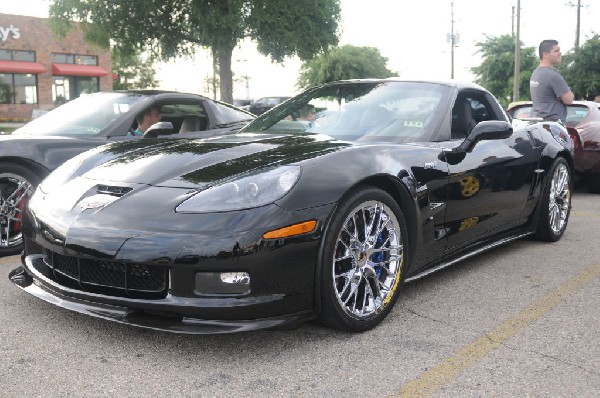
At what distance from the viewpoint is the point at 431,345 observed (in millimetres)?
3012

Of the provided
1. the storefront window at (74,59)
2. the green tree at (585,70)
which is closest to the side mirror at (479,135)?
the green tree at (585,70)

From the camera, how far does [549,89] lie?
23.7 ft

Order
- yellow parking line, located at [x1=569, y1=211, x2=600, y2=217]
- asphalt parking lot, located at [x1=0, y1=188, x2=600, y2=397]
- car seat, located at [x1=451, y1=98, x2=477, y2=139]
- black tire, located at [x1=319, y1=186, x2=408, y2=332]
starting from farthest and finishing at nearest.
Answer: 1. yellow parking line, located at [x1=569, y1=211, x2=600, y2=217]
2. car seat, located at [x1=451, y1=98, x2=477, y2=139]
3. black tire, located at [x1=319, y1=186, x2=408, y2=332]
4. asphalt parking lot, located at [x1=0, y1=188, x2=600, y2=397]

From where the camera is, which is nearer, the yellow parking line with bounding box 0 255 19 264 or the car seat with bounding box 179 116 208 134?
the yellow parking line with bounding box 0 255 19 264

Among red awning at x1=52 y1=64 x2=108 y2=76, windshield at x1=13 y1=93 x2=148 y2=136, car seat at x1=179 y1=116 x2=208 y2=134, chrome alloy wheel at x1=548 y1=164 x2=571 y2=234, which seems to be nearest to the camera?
chrome alloy wheel at x1=548 y1=164 x2=571 y2=234

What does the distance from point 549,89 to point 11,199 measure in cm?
558

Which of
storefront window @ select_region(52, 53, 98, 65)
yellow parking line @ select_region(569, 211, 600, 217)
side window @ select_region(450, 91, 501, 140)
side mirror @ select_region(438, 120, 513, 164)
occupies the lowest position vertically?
yellow parking line @ select_region(569, 211, 600, 217)

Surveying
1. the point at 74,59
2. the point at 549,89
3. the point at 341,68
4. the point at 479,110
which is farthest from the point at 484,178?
the point at 341,68

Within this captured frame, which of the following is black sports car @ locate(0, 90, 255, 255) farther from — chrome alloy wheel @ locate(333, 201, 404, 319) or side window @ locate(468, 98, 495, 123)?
chrome alloy wheel @ locate(333, 201, 404, 319)

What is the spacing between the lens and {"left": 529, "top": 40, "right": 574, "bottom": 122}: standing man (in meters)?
7.11

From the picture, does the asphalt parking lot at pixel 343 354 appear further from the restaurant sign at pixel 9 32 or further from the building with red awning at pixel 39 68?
the restaurant sign at pixel 9 32

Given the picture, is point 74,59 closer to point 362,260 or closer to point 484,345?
point 362,260

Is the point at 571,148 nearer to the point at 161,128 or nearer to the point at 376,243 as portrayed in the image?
the point at 376,243

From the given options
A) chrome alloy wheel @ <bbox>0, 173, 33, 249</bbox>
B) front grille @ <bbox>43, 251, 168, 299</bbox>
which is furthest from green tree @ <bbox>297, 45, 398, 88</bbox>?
front grille @ <bbox>43, 251, 168, 299</bbox>
